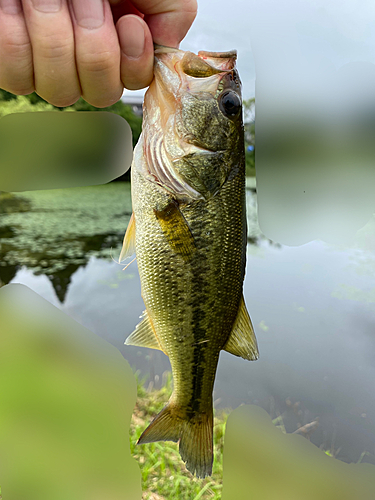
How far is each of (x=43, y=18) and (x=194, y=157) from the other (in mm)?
439

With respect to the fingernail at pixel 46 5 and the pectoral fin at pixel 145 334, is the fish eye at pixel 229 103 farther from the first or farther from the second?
the pectoral fin at pixel 145 334

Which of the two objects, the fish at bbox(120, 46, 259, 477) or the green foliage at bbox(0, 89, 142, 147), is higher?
the green foliage at bbox(0, 89, 142, 147)

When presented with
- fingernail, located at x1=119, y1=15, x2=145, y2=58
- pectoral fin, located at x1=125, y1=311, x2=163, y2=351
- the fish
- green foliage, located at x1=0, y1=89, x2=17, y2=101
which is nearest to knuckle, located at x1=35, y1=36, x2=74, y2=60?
fingernail, located at x1=119, y1=15, x2=145, y2=58

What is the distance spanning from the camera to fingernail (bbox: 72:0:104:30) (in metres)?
0.65

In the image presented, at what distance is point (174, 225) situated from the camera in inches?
34.0

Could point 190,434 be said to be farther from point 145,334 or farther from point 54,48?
point 54,48

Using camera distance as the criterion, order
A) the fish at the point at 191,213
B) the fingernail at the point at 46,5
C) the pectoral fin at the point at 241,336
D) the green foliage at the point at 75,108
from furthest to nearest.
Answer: the green foliage at the point at 75,108 < the pectoral fin at the point at 241,336 < the fish at the point at 191,213 < the fingernail at the point at 46,5

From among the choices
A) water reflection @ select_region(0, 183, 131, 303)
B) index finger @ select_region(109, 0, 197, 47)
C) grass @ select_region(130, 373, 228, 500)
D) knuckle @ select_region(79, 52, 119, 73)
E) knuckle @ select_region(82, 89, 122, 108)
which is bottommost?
grass @ select_region(130, 373, 228, 500)

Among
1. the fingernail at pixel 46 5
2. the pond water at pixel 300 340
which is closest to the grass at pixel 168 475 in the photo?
the pond water at pixel 300 340

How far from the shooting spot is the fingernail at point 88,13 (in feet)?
2.14

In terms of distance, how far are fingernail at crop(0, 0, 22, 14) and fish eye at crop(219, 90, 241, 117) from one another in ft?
1.58

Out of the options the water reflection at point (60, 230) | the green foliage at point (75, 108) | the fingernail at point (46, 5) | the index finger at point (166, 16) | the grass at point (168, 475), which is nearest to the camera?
the fingernail at point (46, 5)

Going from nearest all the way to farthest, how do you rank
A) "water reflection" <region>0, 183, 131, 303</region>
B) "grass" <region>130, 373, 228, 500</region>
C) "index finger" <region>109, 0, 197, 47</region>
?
"index finger" <region>109, 0, 197, 47</region>, "grass" <region>130, 373, 228, 500</region>, "water reflection" <region>0, 183, 131, 303</region>

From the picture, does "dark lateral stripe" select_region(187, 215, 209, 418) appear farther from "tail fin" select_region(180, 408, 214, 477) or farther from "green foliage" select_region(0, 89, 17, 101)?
"green foliage" select_region(0, 89, 17, 101)
